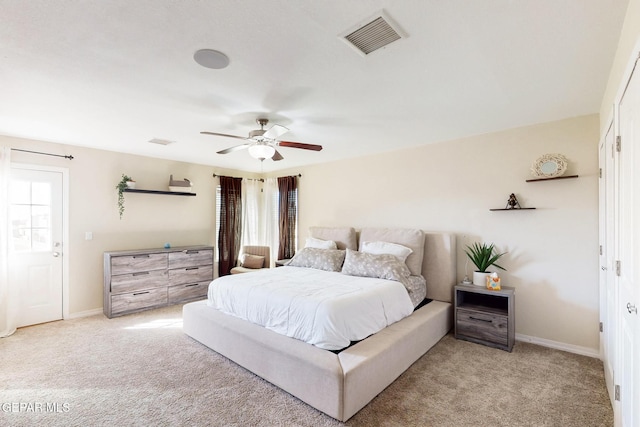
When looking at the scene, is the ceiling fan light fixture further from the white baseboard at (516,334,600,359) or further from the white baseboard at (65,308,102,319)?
the white baseboard at (65,308,102,319)

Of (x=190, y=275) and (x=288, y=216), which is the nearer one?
(x=190, y=275)

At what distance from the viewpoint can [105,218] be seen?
4.58 m

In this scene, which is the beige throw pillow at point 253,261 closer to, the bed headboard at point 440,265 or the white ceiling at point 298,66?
the white ceiling at point 298,66

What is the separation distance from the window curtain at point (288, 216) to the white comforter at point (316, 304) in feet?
7.33

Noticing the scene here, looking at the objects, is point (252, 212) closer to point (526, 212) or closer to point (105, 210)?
point (105, 210)

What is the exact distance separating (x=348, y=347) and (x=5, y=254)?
4.35 m

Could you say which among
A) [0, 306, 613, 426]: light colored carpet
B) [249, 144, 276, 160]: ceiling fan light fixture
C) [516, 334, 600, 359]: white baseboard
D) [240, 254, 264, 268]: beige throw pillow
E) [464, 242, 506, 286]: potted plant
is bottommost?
[0, 306, 613, 426]: light colored carpet

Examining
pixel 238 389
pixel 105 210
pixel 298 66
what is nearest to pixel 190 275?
pixel 105 210

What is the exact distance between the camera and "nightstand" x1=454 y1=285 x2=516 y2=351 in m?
3.17

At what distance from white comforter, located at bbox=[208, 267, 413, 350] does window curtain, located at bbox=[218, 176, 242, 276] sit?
8.09 feet

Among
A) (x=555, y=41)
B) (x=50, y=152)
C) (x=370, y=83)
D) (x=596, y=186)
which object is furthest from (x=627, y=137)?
(x=50, y=152)

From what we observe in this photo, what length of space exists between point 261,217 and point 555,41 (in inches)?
224

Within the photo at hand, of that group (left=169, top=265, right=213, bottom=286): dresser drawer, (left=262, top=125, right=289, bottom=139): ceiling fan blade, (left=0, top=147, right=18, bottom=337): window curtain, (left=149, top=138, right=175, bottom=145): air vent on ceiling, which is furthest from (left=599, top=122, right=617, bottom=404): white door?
(left=0, top=147, right=18, bottom=337): window curtain

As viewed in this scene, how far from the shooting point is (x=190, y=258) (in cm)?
508
